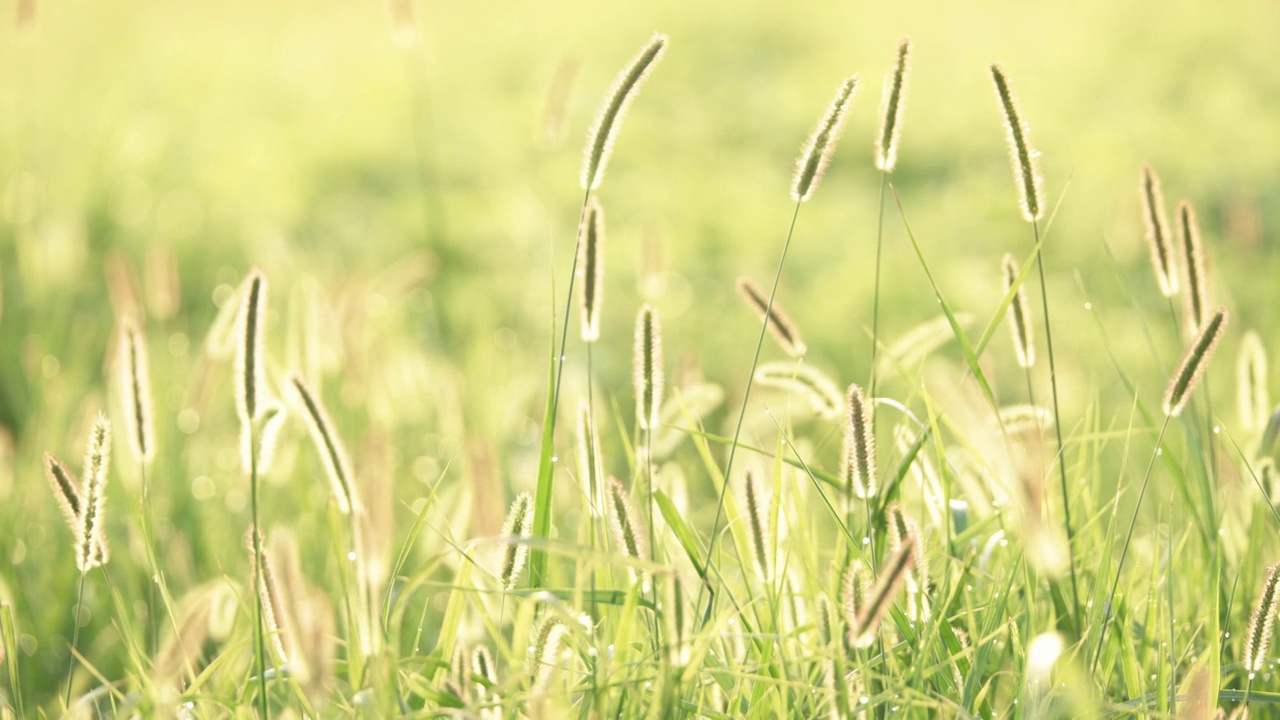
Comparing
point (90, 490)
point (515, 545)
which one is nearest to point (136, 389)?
point (90, 490)

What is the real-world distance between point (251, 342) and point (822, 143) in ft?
1.94

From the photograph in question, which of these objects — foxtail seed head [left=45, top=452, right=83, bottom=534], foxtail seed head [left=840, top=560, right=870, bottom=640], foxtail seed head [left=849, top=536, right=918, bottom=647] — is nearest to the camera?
foxtail seed head [left=849, top=536, right=918, bottom=647]

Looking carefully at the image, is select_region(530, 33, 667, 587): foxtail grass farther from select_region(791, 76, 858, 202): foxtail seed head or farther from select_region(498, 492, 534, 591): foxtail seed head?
select_region(791, 76, 858, 202): foxtail seed head

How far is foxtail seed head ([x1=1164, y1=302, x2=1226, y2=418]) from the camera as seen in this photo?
45.3 inches

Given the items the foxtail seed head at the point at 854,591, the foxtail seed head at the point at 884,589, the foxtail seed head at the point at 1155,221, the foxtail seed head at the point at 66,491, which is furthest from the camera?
the foxtail seed head at the point at 1155,221

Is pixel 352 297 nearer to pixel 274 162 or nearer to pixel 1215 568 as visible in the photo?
pixel 1215 568

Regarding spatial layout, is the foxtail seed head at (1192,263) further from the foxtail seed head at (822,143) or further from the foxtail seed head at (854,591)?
the foxtail seed head at (854,591)

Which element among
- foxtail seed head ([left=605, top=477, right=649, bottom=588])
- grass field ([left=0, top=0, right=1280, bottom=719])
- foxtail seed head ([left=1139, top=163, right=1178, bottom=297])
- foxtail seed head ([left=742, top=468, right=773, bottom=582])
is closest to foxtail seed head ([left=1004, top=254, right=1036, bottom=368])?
grass field ([left=0, top=0, right=1280, bottom=719])

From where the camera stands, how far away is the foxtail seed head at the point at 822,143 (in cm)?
115

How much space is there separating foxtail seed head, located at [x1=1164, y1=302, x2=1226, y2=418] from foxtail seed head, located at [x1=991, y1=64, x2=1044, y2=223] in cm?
21

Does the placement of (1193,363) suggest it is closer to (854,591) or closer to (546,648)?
(854,591)

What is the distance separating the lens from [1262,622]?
113 centimetres

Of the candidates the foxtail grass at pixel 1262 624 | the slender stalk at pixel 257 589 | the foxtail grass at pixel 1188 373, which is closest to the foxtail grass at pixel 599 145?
the slender stalk at pixel 257 589

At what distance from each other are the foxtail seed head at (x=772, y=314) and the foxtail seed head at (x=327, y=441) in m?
0.48
